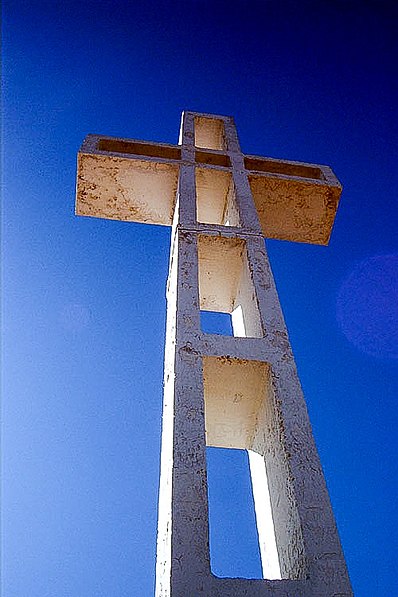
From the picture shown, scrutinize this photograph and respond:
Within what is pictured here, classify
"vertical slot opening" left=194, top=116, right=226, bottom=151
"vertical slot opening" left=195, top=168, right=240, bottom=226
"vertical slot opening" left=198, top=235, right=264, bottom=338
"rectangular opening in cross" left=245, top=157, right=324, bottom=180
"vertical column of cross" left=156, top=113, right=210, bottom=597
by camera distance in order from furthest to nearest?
1. "vertical slot opening" left=194, top=116, right=226, bottom=151
2. "rectangular opening in cross" left=245, top=157, right=324, bottom=180
3. "vertical slot opening" left=195, top=168, right=240, bottom=226
4. "vertical slot opening" left=198, top=235, right=264, bottom=338
5. "vertical column of cross" left=156, top=113, right=210, bottom=597

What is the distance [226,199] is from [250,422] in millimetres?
2931

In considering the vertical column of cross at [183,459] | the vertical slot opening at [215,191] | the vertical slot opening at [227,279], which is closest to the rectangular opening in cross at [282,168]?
the vertical slot opening at [215,191]

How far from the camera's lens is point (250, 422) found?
339 centimetres

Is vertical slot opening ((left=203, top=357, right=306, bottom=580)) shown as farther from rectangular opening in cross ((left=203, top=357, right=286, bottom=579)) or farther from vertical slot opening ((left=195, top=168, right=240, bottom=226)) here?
vertical slot opening ((left=195, top=168, right=240, bottom=226))

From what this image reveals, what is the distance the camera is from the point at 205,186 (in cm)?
575

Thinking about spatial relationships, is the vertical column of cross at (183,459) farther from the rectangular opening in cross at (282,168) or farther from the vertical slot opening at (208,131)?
the vertical slot opening at (208,131)

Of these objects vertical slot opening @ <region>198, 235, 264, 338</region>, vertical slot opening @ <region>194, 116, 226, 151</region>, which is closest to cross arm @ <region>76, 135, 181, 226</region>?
vertical slot opening @ <region>194, 116, 226, 151</region>

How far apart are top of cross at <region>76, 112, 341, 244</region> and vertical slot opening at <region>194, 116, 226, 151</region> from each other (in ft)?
3.69

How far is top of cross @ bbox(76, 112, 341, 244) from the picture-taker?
18.7 feet

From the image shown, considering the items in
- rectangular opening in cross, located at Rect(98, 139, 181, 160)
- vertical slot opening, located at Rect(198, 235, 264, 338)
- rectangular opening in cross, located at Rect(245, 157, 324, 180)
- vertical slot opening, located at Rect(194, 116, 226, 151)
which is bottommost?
vertical slot opening, located at Rect(198, 235, 264, 338)

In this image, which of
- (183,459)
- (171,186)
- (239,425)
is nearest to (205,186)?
(171,186)

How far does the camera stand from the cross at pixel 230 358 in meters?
2.31

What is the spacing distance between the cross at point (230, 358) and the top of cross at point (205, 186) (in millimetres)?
12

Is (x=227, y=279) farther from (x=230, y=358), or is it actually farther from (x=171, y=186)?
(x=171, y=186)
